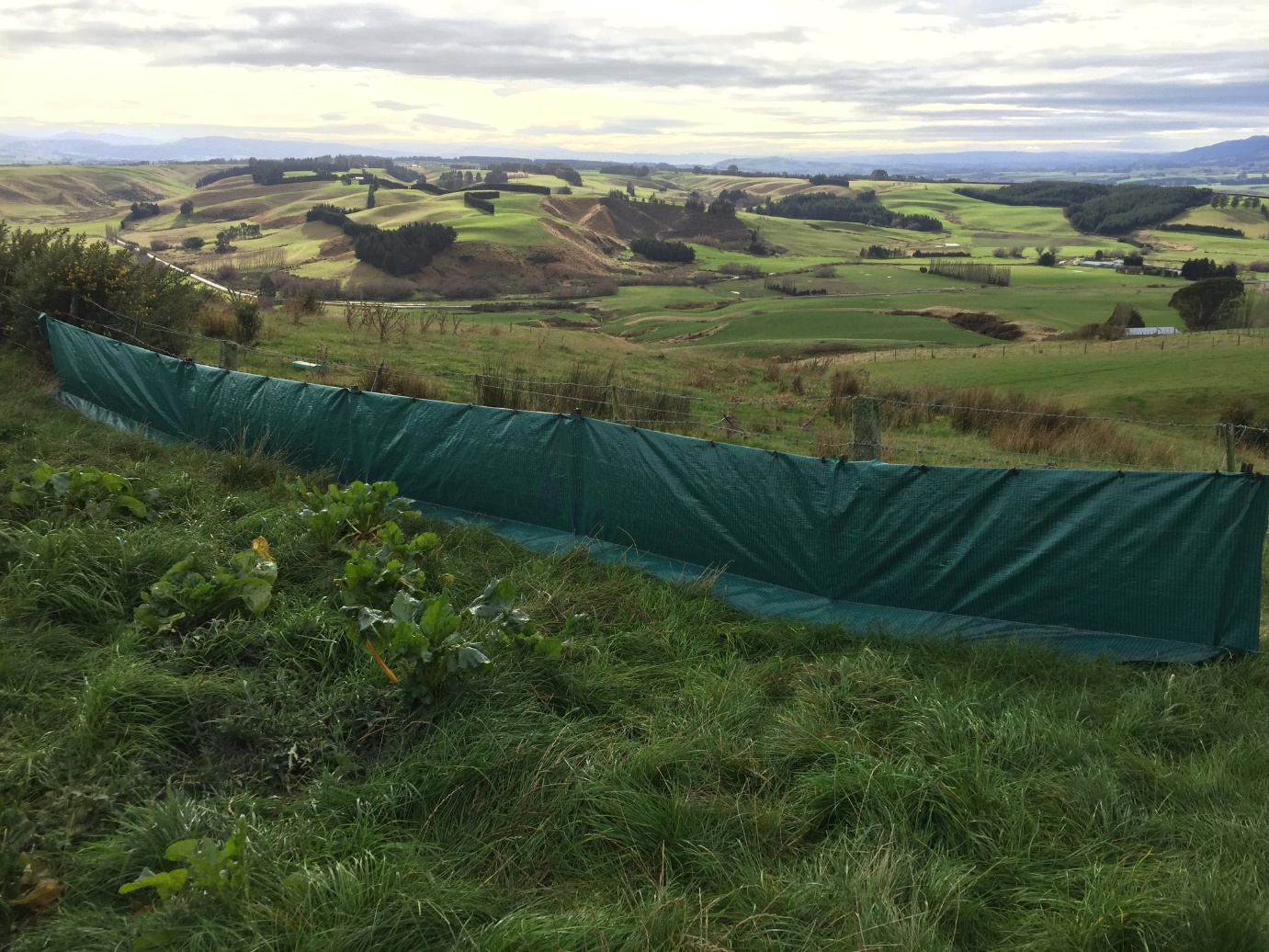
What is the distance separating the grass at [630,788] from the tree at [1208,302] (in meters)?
62.2

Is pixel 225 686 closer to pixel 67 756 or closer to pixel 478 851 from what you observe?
pixel 67 756

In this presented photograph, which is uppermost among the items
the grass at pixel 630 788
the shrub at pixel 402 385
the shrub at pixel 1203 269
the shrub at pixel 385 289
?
the shrub at pixel 1203 269

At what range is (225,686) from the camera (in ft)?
17.3

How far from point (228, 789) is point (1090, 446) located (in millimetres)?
17306

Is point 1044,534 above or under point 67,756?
above

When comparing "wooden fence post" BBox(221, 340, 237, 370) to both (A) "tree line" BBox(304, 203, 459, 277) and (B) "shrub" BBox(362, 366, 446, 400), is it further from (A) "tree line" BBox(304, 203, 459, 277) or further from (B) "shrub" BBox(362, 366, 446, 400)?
(A) "tree line" BBox(304, 203, 459, 277)

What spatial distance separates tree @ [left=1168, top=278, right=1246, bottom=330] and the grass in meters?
62.2

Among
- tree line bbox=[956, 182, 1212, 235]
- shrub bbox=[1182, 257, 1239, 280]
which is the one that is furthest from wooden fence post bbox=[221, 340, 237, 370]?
tree line bbox=[956, 182, 1212, 235]

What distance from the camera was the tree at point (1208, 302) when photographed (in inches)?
2331

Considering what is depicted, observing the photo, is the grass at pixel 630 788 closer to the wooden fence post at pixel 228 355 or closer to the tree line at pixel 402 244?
the wooden fence post at pixel 228 355

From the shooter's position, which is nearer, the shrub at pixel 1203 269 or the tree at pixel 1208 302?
the tree at pixel 1208 302

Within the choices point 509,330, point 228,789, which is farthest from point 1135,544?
point 509,330

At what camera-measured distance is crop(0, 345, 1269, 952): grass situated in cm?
368

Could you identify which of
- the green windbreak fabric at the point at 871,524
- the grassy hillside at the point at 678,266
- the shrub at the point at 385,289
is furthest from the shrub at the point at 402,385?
the shrub at the point at 385,289
